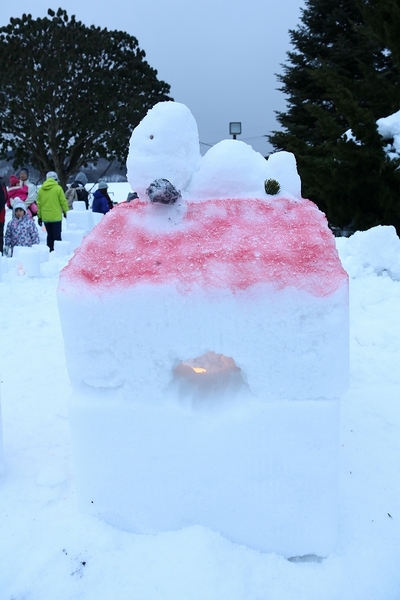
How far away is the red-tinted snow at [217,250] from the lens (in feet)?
6.07

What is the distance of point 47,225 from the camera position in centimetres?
890

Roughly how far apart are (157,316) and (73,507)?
100cm

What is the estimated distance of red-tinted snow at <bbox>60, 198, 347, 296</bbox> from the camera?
6.07 ft

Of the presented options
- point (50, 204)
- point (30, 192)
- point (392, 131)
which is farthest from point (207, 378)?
point (30, 192)

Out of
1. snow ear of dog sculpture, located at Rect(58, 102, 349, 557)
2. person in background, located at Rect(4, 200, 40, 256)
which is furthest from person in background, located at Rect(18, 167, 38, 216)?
snow ear of dog sculpture, located at Rect(58, 102, 349, 557)

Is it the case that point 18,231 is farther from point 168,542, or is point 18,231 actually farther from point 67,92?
point 67,92

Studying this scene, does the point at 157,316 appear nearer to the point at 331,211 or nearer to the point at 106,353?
the point at 106,353

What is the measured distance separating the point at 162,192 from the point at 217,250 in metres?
0.35

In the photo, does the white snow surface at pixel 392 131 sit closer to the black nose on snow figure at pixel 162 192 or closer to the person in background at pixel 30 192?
the black nose on snow figure at pixel 162 192

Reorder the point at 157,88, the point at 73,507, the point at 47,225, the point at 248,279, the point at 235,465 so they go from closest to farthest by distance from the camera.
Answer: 1. the point at 248,279
2. the point at 235,465
3. the point at 73,507
4. the point at 47,225
5. the point at 157,88

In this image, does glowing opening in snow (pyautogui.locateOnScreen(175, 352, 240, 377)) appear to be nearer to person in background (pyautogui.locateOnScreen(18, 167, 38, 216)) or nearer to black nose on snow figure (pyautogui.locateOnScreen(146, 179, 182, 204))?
black nose on snow figure (pyautogui.locateOnScreen(146, 179, 182, 204))

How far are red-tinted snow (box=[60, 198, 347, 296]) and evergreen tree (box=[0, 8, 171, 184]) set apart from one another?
64.4 ft

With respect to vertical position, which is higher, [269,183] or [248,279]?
[269,183]

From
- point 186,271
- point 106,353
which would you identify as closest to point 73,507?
point 106,353
